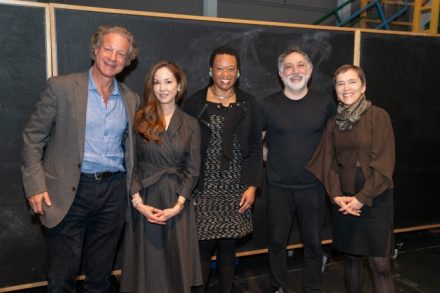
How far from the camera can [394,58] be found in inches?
130

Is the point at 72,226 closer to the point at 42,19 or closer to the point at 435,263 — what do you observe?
the point at 42,19

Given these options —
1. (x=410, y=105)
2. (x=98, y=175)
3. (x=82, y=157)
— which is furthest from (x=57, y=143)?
(x=410, y=105)

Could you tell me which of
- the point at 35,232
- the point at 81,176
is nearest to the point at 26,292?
the point at 35,232

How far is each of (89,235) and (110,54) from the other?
0.93 metres

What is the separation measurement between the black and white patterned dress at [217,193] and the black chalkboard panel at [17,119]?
1.04 meters

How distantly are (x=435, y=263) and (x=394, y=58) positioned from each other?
5.49 ft

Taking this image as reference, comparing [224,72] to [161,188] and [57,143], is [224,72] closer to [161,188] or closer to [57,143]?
[161,188]

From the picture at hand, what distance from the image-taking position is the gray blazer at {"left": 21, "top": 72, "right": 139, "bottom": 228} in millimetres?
1883

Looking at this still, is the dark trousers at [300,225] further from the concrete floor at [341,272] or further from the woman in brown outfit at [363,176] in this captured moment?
the concrete floor at [341,272]

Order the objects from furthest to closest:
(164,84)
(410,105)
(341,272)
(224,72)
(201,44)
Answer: (410,105), (341,272), (201,44), (224,72), (164,84)

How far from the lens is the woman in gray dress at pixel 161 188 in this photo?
2.07 metres

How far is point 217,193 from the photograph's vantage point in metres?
2.27

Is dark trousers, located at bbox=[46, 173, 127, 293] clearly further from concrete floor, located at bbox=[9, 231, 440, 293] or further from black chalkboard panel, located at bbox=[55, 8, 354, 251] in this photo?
black chalkboard panel, located at bbox=[55, 8, 354, 251]

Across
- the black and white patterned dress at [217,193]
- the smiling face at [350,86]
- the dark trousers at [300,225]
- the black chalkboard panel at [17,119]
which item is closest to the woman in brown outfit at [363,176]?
the smiling face at [350,86]
